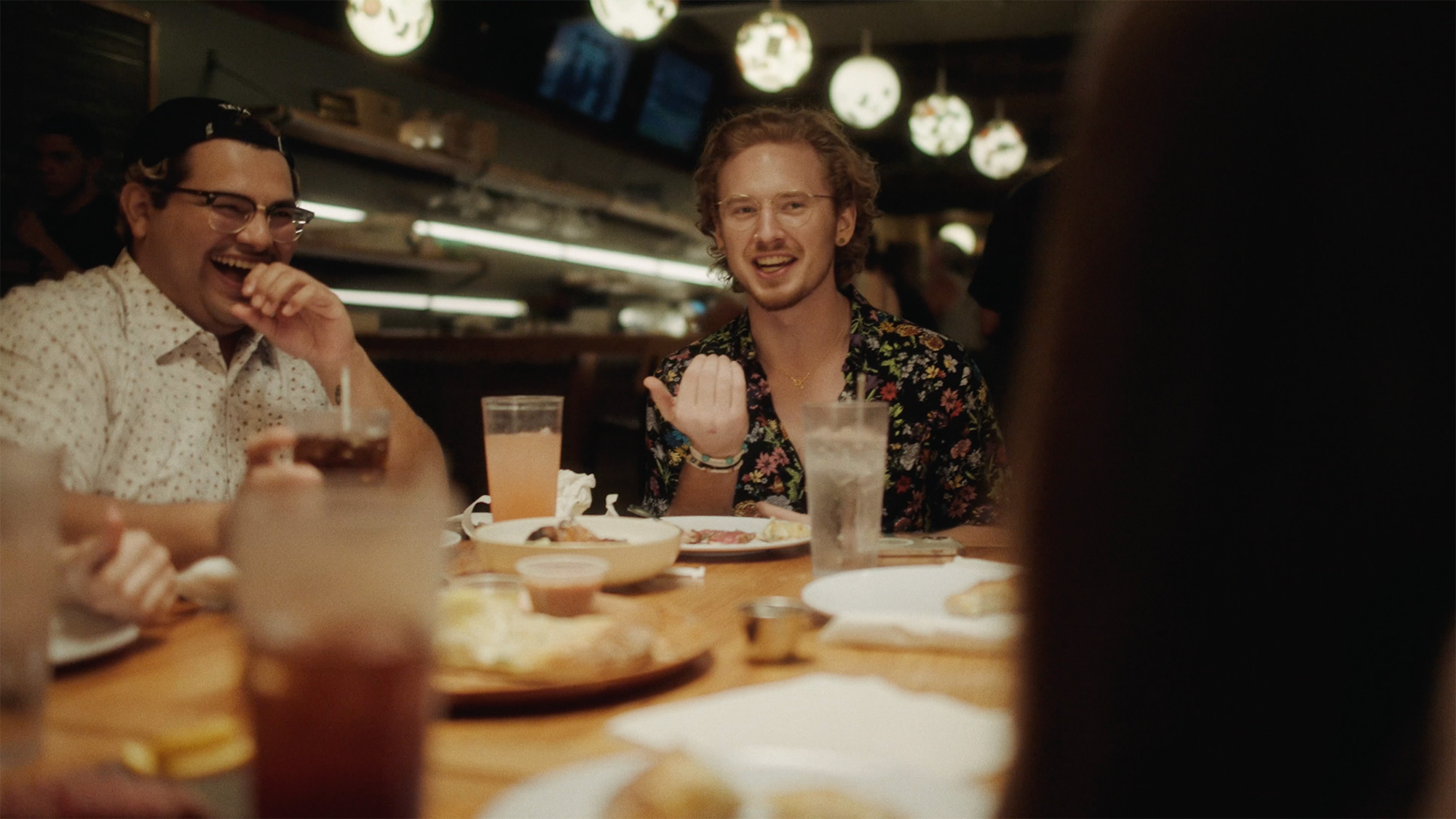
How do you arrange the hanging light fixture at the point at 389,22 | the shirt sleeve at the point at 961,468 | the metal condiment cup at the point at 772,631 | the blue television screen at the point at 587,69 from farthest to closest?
1. the blue television screen at the point at 587,69
2. the hanging light fixture at the point at 389,22
3. the shirt sleeve at the point at 961,468
4. the metal condiment cup at the point at 772,631

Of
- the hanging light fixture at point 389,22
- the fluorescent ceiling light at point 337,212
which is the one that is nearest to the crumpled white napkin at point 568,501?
the hanging light fixture at point 389,22

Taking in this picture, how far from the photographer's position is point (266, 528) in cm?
51

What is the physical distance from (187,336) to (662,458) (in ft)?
3.30

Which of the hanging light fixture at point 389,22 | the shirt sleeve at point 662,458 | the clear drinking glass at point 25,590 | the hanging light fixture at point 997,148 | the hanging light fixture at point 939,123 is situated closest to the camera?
the clear drinking glass at point 25,590

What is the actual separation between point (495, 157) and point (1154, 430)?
7.58m

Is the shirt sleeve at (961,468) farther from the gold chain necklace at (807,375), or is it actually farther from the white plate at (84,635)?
the white plate at (84,635)

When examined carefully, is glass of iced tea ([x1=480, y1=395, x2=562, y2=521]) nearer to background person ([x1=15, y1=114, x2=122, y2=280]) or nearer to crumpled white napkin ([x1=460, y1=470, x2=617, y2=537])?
crumpled white napkin ([x1=460, y1=470, x2=617, y2=537])

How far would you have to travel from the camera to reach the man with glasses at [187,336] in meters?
1.76

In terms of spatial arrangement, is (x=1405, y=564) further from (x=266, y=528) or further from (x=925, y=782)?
(x=266, y=528)

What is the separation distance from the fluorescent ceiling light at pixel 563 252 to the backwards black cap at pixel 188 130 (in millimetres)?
3826

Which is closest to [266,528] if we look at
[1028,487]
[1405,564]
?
[1028,487]

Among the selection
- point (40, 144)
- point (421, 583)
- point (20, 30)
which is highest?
point (20, 30)

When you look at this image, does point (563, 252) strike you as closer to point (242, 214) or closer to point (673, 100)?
point (673, 100)

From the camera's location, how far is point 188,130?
2041mm
